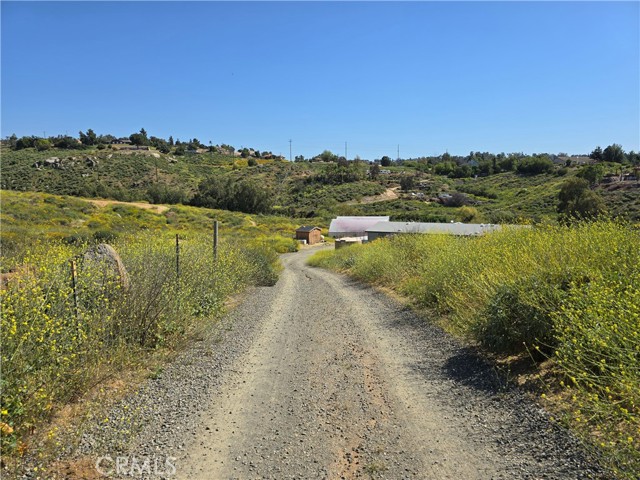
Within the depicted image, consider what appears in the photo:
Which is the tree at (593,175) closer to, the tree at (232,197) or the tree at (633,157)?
the tree at (633,157)

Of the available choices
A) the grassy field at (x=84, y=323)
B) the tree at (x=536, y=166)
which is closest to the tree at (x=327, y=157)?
the tree at (x=536, y=166)

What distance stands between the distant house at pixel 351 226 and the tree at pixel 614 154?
5555 cm

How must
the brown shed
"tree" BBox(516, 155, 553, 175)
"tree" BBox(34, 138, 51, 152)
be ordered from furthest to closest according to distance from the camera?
"tree" BBox(34, 138, 51, 152)
"tree" BBox(516, 155, 553, 175)
the brown shed

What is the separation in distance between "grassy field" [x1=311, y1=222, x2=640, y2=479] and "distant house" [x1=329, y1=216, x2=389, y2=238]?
4636cm

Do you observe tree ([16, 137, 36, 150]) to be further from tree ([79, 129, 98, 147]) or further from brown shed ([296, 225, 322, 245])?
brown shed ([296, 225, 322, 245])

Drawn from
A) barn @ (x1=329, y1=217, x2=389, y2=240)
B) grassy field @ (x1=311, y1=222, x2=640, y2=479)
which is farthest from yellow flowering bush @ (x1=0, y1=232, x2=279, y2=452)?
barn @ (x1=329, y1=217, x2=389, y2=240)

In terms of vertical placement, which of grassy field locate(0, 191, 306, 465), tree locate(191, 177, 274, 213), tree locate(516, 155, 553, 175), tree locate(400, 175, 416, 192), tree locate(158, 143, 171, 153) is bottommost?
grassy field locate(0, 191, 306, 465)

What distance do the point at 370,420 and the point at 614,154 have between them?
325 ft

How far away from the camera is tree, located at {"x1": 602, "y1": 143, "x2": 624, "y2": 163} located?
3280 inches

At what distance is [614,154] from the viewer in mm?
84250

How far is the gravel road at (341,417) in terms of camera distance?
395cm

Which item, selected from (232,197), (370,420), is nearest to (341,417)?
(370,420)

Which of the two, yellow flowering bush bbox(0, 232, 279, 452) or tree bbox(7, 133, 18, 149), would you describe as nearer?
yellow flowering bush bbox(0, 232, 279, 452)

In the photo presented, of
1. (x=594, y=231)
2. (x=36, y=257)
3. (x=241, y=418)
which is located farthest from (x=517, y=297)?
(x=36, y=257)
